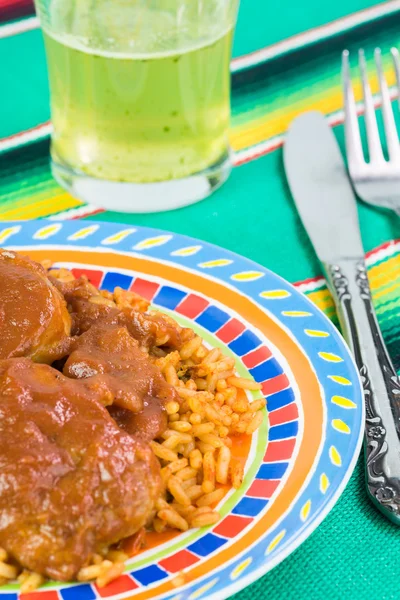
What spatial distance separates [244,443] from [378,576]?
546mm

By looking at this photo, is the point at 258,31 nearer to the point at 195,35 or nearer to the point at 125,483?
the point at 195,35

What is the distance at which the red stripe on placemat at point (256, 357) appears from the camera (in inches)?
123

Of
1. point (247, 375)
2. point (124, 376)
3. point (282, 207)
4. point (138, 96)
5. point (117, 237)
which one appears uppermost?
point (138, 96)

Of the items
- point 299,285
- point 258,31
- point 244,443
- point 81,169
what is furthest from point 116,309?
point 258,31

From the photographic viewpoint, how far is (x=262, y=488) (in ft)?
8.41

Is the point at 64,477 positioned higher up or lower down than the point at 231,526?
higher up

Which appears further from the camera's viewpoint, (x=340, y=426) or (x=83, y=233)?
(x=83, y=233)

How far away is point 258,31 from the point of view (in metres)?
5.61

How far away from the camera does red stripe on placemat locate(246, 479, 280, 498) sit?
2.54 m

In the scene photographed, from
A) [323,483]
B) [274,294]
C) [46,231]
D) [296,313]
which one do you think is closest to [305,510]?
[323,483]

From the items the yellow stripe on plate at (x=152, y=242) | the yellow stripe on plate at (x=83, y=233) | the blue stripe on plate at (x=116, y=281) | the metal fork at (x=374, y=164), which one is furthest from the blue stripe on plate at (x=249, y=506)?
the metal fork at (x=374, y=164)

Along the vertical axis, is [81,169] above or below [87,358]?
below

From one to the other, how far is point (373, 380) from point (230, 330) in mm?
533

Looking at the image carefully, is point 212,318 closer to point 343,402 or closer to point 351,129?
point 343,402
